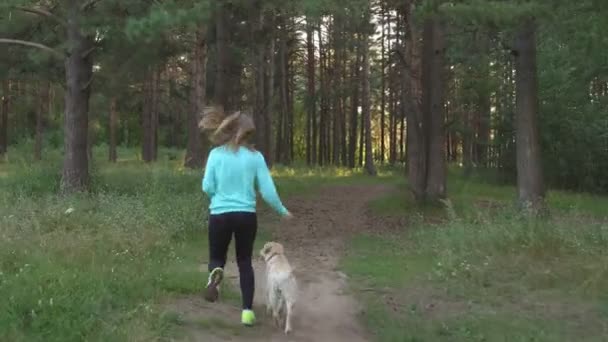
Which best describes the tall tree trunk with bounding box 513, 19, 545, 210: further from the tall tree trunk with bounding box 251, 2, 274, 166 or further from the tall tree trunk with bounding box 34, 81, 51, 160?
the tall tree trunk with bounding box 34, 81, 51, 160

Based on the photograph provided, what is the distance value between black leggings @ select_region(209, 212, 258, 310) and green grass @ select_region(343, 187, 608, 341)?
137 centimetres

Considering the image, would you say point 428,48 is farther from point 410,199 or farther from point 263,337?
point 263,337

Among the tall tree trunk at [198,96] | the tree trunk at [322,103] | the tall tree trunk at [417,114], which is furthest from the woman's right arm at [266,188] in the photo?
the tree trunk at [322,103]

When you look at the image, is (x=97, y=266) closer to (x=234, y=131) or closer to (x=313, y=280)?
(x=234, y=131)

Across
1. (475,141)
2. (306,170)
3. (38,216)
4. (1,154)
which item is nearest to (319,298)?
(38,216)

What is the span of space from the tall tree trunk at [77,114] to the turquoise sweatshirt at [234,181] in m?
10.3

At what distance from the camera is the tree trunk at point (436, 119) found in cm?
1673

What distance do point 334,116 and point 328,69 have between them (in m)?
3.37

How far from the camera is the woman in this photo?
20.8 feet

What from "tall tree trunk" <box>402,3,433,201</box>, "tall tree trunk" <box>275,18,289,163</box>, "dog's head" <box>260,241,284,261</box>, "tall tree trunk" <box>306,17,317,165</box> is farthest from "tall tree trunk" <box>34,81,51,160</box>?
"dog's head" <box>260,241,284,261</box>

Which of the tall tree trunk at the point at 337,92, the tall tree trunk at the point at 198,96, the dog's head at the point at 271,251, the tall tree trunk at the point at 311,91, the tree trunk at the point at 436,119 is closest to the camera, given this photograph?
the dog's head at the point at 271,251

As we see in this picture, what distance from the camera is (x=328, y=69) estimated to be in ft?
149

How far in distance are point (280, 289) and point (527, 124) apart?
7630mm

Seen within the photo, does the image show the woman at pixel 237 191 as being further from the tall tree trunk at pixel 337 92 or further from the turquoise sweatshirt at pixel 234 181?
the tall tree trunk at pixel 337 92
